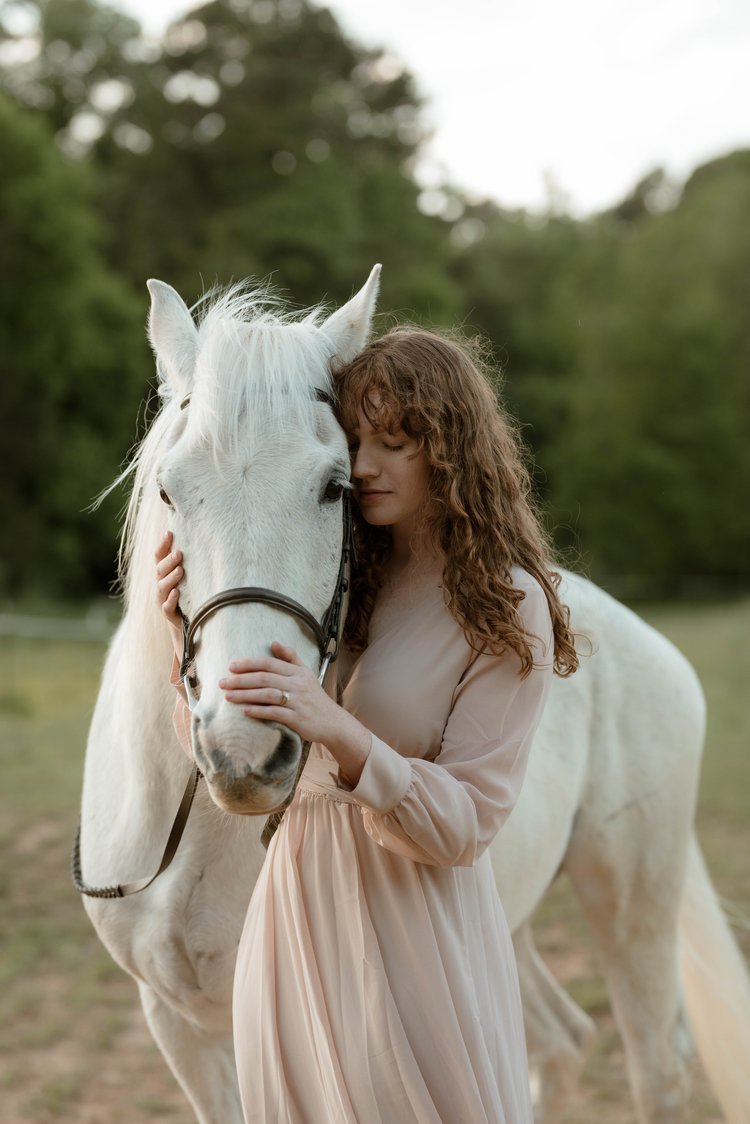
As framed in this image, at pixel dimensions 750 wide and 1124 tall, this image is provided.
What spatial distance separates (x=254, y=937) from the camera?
6.42 ft

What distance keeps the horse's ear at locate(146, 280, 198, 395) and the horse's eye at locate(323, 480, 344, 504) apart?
495mm

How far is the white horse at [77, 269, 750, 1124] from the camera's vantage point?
1.77 m

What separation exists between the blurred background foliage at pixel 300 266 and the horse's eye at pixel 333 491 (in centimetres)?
1469

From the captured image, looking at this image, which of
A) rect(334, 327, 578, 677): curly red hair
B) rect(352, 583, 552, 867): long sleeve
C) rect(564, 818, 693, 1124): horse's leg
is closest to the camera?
rect(352, 583, 552, 867): long sleeve

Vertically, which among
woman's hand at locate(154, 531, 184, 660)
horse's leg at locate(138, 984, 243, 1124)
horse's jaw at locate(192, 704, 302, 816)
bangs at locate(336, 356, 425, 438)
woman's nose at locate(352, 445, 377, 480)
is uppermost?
bangs at locate(336, 356, 425, 438)

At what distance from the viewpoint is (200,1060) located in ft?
8.44

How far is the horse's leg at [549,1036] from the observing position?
11.6 ft

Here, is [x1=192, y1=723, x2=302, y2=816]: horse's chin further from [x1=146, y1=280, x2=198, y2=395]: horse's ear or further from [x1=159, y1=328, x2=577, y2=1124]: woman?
[x1=146, y1=280, x2=198, y2=395]: horse's ear

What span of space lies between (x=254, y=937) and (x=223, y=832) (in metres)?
0.39

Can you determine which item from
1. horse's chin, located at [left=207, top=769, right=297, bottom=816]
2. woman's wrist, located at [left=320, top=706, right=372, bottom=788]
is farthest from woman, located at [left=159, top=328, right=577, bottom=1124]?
horse's chin, located at [left=207, top=769, right=297, bottom=816]

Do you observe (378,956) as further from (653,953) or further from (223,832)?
(653,953)

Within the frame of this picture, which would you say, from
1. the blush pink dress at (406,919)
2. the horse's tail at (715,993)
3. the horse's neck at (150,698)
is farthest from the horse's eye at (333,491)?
the horse's tail at (715,993)

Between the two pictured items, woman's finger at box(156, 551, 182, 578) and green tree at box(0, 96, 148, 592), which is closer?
woman's finger at box(156, 551, 182, 578)

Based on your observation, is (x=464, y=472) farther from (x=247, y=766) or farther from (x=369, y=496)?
(x=247, y=766)
